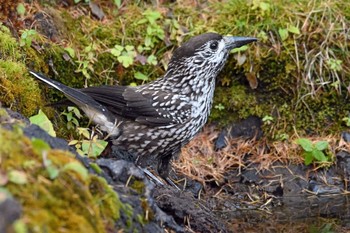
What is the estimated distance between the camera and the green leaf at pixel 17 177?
313 cm

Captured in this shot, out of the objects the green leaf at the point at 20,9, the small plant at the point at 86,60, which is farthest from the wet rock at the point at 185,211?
the green leaf at the point at 20,9

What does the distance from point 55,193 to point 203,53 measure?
12.9ft

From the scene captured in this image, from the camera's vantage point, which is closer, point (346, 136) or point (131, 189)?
point (131, 189)

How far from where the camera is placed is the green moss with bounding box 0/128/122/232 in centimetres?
308

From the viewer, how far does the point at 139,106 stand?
6473 millimetres

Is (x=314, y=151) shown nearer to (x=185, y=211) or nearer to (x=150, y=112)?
(x=150, y=112)

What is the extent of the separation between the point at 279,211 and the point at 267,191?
512 millimetres

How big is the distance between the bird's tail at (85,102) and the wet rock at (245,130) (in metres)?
1.77

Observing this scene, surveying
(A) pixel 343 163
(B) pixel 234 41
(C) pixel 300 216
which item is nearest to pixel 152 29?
(B) pixel 234 41

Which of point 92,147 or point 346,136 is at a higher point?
point 92,147

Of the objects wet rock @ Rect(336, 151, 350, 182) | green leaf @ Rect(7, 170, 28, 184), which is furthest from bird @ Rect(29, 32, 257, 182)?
green leaf @ Rect(7, 170, 28, 184)

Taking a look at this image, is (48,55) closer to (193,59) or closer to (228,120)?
(193,59)

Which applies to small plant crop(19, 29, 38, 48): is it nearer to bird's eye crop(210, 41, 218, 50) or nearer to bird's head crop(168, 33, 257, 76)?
bird's head crop(168, 33, 257, 76)

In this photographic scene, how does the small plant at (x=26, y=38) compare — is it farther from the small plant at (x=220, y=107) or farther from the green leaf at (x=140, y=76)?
the small plant at (x=220, y=107)
